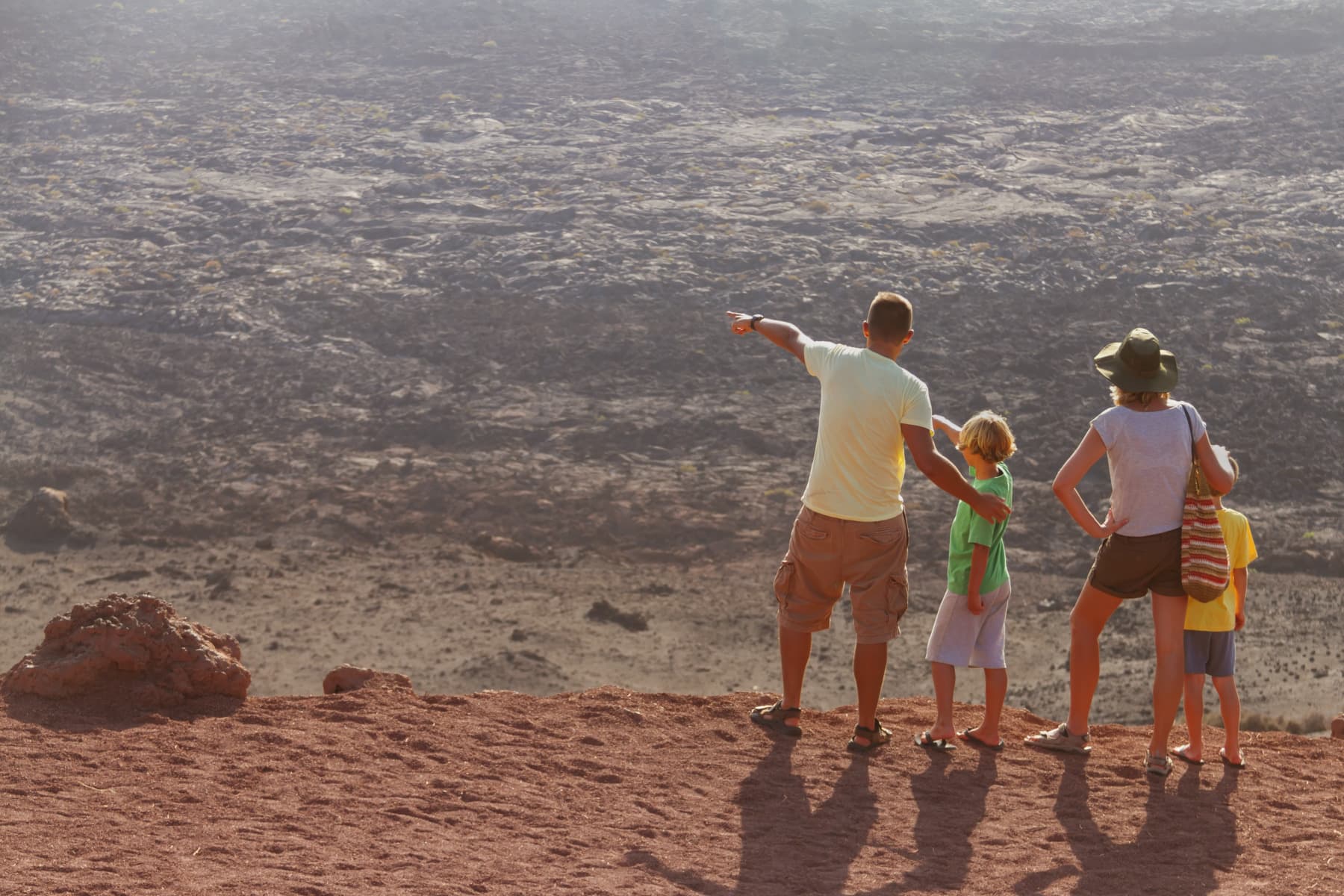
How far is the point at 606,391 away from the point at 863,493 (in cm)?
1502

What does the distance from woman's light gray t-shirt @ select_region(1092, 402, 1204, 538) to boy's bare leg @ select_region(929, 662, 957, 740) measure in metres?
1.12

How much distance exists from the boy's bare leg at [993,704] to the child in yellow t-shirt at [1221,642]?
562mm

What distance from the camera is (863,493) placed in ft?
18.0

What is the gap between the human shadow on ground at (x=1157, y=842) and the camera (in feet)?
A: 15.4

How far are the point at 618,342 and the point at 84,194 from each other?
11.5 m

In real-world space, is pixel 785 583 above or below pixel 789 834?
above

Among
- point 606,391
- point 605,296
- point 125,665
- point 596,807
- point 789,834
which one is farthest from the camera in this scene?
point 605,296

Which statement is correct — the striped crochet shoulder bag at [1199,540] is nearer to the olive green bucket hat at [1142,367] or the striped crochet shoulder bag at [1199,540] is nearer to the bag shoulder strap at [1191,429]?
the bag shoulder strap at [1191,429]

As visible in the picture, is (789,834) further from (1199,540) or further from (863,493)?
(1199,540)

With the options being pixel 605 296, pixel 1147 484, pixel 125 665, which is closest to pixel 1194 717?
pixel 1147 484

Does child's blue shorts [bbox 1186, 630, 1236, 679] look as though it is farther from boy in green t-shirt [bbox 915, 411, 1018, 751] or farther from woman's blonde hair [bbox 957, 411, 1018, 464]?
woman's blonde hair [bbox 957, 411, 1018, 464]

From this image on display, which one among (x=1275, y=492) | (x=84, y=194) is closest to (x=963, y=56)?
(x=1275, y=492)

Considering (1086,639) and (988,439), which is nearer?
(988,439)

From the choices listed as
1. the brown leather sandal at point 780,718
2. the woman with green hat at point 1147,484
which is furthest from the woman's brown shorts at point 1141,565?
the brown leather sandal at point 780,718
